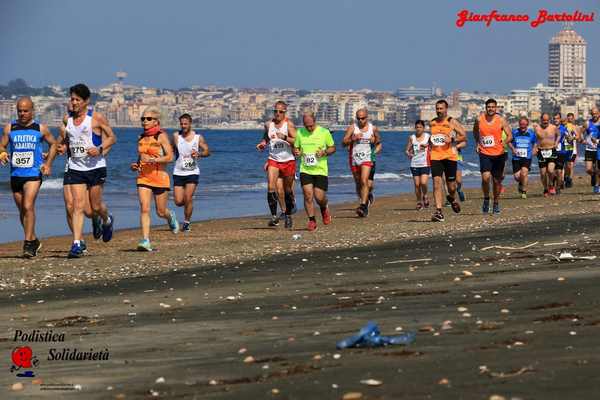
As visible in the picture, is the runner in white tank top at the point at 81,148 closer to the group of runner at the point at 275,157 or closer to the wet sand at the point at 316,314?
the group of runner at the point at 275,157

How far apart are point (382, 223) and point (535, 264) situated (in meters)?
8.82

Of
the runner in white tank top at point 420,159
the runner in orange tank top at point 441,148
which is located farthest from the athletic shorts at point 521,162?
the runner in orange tank top at point 441,148

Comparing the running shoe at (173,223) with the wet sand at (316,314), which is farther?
the running shoe at (173,223)

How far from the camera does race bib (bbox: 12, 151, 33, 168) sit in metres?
14.9

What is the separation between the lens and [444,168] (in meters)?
20.1

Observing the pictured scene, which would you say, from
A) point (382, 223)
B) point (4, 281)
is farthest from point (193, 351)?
point (382, 223)

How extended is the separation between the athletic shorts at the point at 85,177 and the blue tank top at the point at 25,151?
34 centimetres

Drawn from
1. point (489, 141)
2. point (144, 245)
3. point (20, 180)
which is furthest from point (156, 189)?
point (489, 141)

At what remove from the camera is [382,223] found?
20.7 meters

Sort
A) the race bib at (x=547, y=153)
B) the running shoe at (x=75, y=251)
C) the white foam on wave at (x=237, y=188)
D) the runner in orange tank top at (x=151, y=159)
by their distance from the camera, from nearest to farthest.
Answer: the running shoe at (x=75, y=251) → the runner in orange tank top at (x=151, y=159) → the race bib at (x=547, y=153) → the white foam on wave at (x=237, y=188)

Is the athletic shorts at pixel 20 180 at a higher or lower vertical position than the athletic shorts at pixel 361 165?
higher

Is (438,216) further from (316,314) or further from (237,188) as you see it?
(237,188)

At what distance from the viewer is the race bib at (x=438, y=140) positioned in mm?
19797

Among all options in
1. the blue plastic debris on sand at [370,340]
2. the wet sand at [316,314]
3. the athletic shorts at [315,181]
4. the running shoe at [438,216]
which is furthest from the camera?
the running shoe at [438,216]
